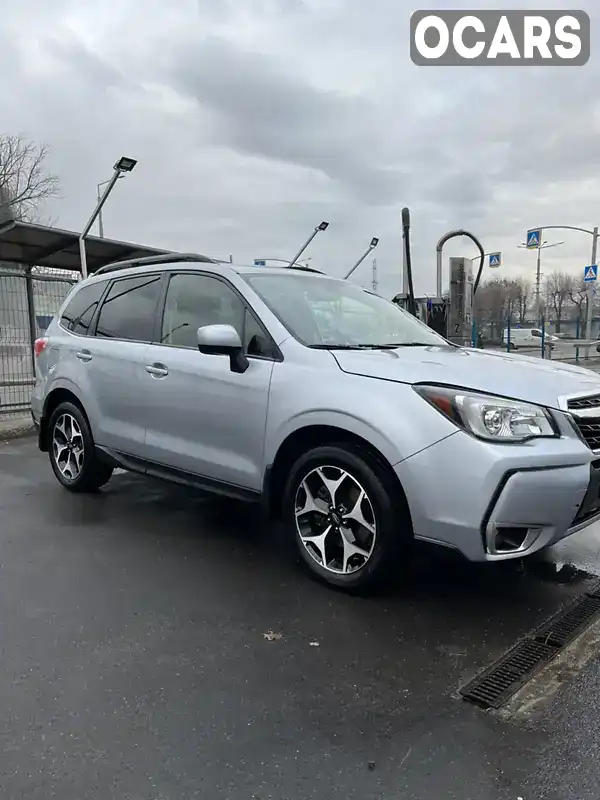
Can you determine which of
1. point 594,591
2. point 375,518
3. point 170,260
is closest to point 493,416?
point 375,518

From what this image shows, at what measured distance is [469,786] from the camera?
2.05 m

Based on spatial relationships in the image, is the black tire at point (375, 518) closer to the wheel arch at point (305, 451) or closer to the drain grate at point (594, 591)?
the wheel arch at point (305, 451)

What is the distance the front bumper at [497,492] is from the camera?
9.48ft

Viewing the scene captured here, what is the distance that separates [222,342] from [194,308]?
81cm

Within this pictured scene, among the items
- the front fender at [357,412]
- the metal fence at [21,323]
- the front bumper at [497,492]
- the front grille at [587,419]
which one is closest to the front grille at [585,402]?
the front grille at [587,419]

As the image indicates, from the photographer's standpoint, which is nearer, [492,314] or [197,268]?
[197,268]

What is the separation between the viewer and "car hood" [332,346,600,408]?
313cm

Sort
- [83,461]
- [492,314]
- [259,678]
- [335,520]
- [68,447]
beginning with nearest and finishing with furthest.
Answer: [259,678], [335,520], [83,461], [68,447], [492,314]

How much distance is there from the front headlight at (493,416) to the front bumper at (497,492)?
0.17 ft

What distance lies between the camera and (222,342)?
12.0 feet

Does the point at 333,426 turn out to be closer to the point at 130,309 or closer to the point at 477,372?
the point at 477,372

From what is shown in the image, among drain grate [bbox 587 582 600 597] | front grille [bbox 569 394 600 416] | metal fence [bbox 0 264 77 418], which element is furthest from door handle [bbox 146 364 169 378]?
metal fence [bbox 0 264 77 418]

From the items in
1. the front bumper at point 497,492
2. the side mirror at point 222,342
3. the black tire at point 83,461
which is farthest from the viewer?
the black tire at point 83,461

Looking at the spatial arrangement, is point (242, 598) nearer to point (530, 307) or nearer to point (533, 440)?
point (533, 440)
